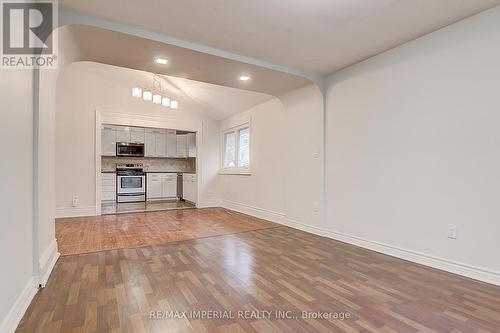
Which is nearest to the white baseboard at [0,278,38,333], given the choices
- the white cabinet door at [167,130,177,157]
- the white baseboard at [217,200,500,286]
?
the white baseboard at [217,200,500,286]

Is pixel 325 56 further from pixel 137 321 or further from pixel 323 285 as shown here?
pixel 137 321

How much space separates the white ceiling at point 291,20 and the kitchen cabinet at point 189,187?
432 cm

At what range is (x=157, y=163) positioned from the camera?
820cm

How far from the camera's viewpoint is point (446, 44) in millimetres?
2473

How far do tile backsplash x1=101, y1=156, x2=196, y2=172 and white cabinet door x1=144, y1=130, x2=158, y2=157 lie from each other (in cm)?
49

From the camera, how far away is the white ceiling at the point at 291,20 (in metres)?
2.13

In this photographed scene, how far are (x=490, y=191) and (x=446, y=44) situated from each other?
4.64ft

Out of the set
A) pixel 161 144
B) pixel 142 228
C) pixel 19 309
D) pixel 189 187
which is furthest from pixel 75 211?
pixel 19 309

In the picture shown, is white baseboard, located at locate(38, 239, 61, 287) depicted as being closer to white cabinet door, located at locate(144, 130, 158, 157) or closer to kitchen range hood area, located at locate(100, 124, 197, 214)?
kitchen range hood area, located at locate(100, 124, 197, 214)

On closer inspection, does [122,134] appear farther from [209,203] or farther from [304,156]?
[304,156]

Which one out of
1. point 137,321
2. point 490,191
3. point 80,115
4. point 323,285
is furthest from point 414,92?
point 80,115

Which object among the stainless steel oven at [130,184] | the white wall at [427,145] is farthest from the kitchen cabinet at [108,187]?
the white wall at [427,145]

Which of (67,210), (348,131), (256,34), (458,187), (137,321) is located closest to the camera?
(137,321)

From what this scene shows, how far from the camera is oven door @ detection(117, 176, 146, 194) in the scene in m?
7.16
